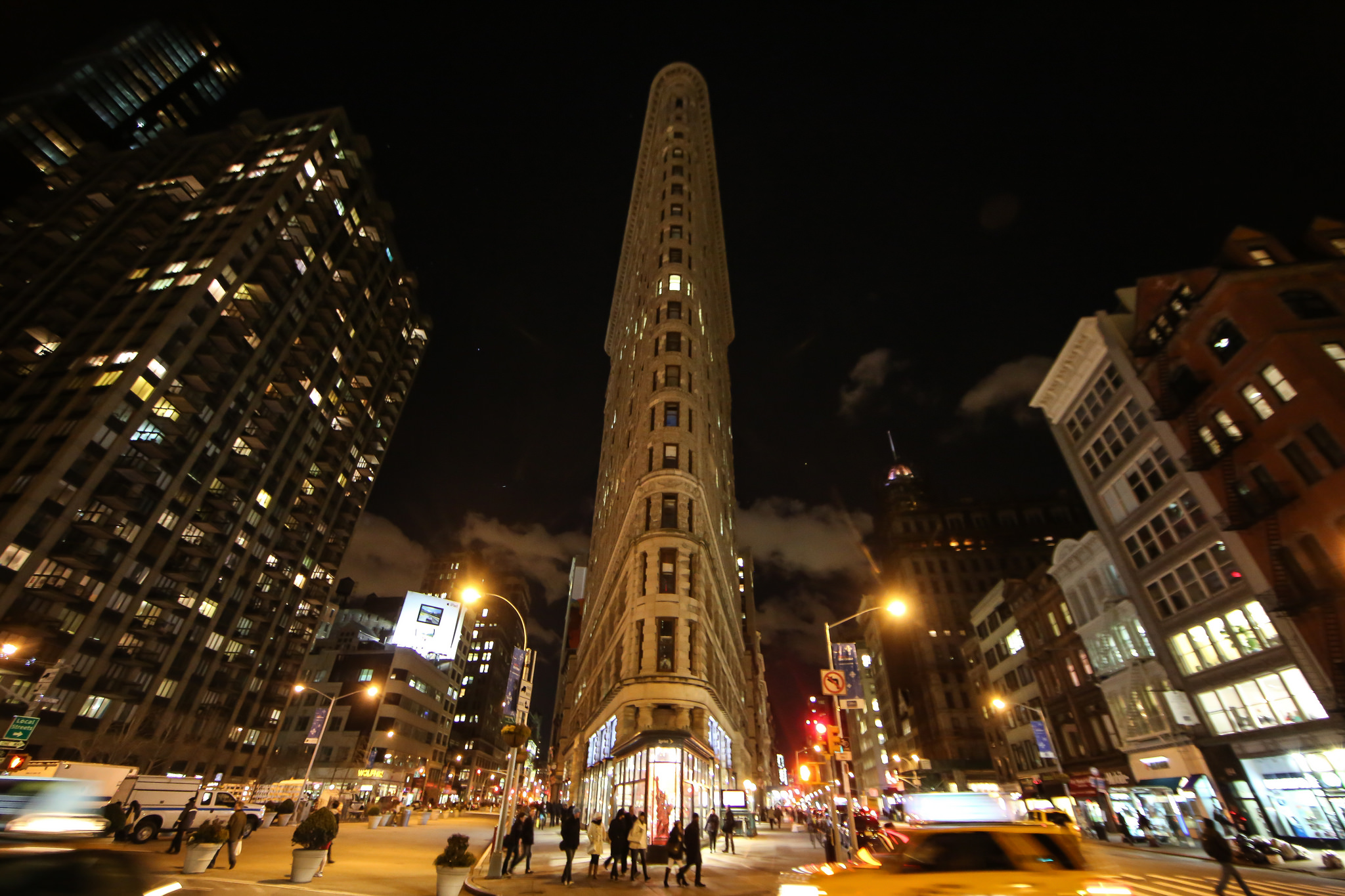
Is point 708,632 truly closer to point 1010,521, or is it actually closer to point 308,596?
point 308,596

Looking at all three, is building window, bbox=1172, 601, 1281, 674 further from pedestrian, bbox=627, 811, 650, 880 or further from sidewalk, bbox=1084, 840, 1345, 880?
pedestrian, bbox=627, 811, 650, 880

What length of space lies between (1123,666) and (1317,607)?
15406 mm

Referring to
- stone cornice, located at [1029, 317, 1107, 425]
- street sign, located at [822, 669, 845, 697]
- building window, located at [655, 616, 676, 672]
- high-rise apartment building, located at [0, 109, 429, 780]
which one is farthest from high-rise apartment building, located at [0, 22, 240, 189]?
stone cornice, located at [1029, 317, 1107, 425]

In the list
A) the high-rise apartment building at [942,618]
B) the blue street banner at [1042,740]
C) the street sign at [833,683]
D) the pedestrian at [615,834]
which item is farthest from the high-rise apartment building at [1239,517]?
the high-rise apartment building at [942,618]

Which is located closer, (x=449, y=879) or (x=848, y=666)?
(x=449, y=879)

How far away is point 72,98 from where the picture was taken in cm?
8756

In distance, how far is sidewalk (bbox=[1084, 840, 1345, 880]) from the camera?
20109mm

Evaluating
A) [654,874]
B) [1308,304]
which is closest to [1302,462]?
[1308,304]

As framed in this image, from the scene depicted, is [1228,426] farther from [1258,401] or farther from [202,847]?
[202,847]

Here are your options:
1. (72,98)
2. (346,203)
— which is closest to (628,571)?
(346,203)

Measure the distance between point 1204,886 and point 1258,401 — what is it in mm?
25378

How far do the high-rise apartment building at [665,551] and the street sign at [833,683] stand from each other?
415 inches


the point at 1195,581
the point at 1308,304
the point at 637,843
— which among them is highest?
the point at 1308,304

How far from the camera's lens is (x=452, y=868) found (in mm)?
11961
